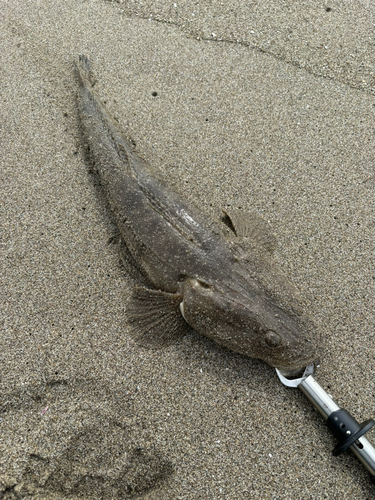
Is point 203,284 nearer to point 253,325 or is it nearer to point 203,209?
point 253,325

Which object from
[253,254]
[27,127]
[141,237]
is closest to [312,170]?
[253,254]

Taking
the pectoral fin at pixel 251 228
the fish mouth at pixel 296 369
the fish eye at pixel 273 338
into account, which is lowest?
the fish mouth at pixel 296 369

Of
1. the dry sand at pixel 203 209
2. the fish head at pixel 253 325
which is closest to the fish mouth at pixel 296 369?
the fish head at pixel 253 325

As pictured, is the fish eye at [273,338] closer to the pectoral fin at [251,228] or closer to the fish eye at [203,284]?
the fish eye at [203,284]

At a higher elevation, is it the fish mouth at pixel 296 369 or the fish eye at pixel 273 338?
the fish eye at pixel 273 338

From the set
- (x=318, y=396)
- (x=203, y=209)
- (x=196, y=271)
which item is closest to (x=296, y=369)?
(x=318, y=396)

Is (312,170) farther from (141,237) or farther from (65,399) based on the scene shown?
(65,399)

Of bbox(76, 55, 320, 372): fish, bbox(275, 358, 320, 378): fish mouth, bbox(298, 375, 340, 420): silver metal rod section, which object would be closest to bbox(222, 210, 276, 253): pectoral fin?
bbox(76, 55, 320, 372): fish

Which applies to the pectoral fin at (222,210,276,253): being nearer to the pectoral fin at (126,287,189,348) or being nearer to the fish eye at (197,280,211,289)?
the fish eye at (197,280,211,289)
